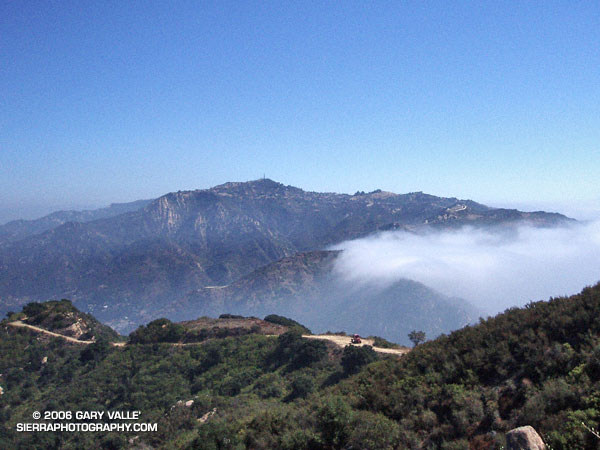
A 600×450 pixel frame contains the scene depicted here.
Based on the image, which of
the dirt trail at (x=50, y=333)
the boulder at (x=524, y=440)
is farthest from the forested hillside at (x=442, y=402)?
the dirt trail at (x=50, y=333)

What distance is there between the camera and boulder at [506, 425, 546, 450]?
8797 mm

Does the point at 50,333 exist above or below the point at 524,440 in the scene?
below

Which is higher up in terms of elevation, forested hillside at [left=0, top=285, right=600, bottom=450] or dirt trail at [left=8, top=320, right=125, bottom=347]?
forested hillside at [left=0, top=285, right=600, bottom=450]

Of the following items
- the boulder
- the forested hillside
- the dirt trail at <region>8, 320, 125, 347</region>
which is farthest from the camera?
the dirt trail at <region>8, 320, 125, 347</region>

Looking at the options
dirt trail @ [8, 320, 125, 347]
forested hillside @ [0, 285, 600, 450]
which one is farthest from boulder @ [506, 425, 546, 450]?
dirt trail @ [8, 320, 125, 347]

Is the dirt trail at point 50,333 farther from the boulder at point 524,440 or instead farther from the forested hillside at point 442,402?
the boulder at point 524,440

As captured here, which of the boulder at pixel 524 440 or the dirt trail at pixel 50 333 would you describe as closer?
the boulder at pixel 524 440

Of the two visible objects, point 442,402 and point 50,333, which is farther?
point 50,333

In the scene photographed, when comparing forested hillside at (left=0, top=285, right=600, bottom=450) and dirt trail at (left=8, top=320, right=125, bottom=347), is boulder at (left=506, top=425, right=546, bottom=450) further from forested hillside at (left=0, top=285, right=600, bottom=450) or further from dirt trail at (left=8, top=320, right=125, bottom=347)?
dirt trail at (left=8, top=320, right=125, bottom=347)

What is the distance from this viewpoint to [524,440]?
352 inches

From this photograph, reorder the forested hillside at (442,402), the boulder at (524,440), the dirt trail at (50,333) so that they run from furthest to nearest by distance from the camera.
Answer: the dirt trail at (50,333)
the forested hillside at (442,402)
the boulder at (524,440)

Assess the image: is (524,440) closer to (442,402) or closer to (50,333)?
(442,402)

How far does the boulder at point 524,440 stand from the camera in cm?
880

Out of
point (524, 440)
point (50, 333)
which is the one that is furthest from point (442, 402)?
point (50, 333)
